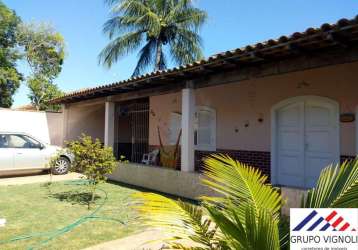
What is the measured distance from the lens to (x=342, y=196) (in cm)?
248

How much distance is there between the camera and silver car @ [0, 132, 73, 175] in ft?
37.8

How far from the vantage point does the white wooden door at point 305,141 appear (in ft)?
25.2

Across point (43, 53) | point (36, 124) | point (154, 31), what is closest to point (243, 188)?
point (36, 124)

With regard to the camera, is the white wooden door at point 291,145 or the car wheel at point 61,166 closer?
the white wooden door at point 291,145

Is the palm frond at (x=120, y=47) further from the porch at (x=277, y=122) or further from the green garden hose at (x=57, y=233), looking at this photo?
the green garden hose at (x=57, y=233)

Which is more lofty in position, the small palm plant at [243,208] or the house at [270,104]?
the house at [270,104]

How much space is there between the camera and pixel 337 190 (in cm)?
254

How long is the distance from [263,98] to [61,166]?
26.2 feet

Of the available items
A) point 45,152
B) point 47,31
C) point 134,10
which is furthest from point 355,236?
point 47,31

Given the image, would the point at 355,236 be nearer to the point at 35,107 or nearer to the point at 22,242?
the point at 22,242

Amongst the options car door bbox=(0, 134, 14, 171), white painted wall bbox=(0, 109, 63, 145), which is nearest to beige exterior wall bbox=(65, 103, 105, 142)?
white painted wall bbox=(0, 109, 63, 145)

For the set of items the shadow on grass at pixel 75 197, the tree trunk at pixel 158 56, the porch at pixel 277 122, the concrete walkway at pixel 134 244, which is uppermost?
the tree trunk at pixel 158 56

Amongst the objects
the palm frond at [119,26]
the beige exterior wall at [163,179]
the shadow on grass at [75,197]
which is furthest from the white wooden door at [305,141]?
the palm frond at [119,26]

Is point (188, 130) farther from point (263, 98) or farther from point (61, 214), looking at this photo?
point (61, 214)
